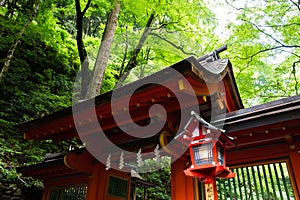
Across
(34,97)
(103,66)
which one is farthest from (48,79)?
(103,66)

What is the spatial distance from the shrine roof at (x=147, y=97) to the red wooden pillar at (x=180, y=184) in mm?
954

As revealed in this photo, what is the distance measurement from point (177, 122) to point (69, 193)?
11.9 feet

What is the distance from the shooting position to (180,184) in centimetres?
378

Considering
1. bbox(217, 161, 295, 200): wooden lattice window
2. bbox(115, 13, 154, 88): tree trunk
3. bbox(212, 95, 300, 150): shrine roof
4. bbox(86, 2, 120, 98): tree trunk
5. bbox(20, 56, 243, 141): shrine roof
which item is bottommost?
bbox(217, 161, 295, 200): wooden lattice window

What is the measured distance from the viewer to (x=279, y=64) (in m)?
10.3

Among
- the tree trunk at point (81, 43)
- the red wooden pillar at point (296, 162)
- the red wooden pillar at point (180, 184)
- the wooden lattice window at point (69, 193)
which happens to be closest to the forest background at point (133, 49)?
the tree trunk at point (81, 43)

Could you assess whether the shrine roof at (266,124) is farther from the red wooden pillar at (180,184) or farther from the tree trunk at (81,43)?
the tree trunk at (81,43)

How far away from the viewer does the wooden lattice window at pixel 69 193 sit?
549 centimetres

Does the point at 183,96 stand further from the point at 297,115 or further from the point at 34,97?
the point at 34,97

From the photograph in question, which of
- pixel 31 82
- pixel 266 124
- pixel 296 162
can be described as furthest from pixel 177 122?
pixel 31 82

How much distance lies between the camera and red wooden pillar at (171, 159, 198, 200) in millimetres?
3645

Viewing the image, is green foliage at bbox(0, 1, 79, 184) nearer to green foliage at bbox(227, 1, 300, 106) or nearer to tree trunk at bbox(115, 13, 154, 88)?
tree trunk at bbox(115, 13, 154, 88)

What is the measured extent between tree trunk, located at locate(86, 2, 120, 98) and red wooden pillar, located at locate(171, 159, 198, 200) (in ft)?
14.6

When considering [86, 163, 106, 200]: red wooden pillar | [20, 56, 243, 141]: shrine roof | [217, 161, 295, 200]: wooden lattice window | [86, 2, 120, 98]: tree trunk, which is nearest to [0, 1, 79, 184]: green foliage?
[86, 2, 120, 98]: tree trunk
